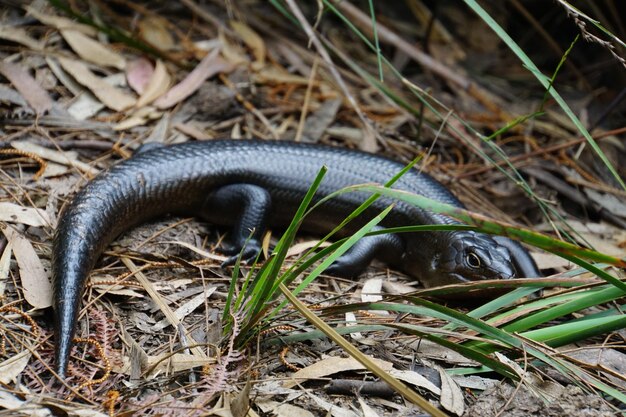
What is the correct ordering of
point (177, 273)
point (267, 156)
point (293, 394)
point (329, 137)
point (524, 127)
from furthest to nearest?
point (524, 127) < point (329, 137) < point (267, 156) < point (177, 273) < point (293, 394)

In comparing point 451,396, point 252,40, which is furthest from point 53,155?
point 451,396

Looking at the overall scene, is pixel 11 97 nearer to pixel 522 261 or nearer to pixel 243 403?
pixel 243 403

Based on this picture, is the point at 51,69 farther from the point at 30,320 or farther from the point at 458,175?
the point at 458,175

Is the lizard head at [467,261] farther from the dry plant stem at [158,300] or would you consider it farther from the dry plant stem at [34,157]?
the dry plant stem at [34,157]

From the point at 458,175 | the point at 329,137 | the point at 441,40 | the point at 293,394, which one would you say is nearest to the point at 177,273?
the point at 293,394

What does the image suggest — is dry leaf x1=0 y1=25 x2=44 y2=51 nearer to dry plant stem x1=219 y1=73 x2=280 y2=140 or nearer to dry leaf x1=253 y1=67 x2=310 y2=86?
dry plant stem x1=219 y1=73 x2=280 y2=140

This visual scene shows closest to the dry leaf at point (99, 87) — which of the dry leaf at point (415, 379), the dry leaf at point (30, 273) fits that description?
the dry leaf at point (30, 273)
